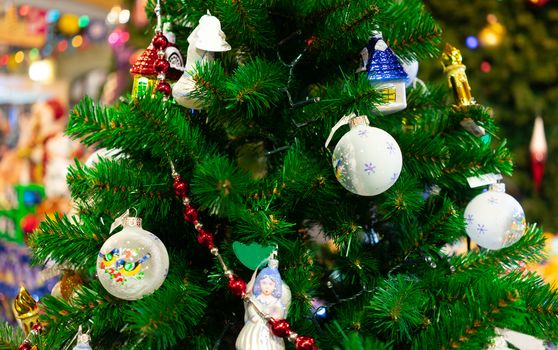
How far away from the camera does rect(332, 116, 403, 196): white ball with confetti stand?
1.62 ft

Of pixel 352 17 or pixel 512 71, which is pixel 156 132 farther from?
pixel 512 71

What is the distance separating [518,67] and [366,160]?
1746 mm

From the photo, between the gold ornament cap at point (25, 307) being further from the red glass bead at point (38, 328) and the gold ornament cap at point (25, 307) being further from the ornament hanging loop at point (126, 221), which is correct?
the ornament hanging loop at point (126, 221)

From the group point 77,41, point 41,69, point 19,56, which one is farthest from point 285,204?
point 19,56

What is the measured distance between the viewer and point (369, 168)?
0.49 m

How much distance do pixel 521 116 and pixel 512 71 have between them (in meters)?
0.17

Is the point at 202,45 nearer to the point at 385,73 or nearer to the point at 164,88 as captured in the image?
the point at 164,88

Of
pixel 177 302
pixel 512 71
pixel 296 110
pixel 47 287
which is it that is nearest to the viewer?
pixel 177 302

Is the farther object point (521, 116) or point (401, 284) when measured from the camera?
point (521, 116)

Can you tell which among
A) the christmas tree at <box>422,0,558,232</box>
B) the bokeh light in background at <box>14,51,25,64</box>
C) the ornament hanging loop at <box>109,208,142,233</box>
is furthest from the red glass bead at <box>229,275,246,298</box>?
the bokeh light in background at <box>14,51,25,64</box>

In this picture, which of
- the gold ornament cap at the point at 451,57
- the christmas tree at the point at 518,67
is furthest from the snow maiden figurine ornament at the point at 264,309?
the christmas tree at the point at 518,67

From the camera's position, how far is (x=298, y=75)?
62 cm

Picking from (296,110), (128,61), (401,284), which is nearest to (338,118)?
(296,110)

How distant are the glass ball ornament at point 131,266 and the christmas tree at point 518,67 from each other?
169 cm
